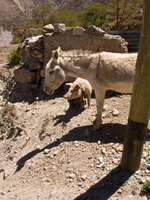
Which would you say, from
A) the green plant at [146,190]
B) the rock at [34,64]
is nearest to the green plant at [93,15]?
the rock at [34,64]

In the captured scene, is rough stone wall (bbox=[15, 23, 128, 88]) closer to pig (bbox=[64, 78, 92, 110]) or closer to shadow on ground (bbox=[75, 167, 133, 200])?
pig (bbox=[64, 78, 92, 110])

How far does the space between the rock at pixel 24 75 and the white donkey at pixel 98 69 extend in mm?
4874

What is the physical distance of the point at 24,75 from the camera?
918 centimetres

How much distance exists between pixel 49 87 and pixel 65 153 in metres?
1.83

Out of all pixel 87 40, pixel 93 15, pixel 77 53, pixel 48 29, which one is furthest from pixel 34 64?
pixel 93 15

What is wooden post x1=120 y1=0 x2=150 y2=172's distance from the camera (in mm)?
2316

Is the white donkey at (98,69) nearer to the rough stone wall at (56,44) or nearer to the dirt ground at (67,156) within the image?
the dirt ground at (67,156)

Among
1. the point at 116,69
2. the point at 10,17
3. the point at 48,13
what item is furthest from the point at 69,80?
the point at 10,17

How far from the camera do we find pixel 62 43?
8109mm

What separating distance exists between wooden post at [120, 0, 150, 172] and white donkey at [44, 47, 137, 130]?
1.48m

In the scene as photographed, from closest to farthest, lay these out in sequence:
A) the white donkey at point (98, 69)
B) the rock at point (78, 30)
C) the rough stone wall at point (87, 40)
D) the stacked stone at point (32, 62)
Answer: the white donkey at point (98, 69) → the rough stone wall at point (87, 40) → the rock at point (78, 30) → the stacked stone at point (32, 62)

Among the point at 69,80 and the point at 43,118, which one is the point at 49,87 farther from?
the point at 69,80

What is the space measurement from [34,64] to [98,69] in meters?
5.51

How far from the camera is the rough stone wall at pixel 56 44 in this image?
7.22 metres
